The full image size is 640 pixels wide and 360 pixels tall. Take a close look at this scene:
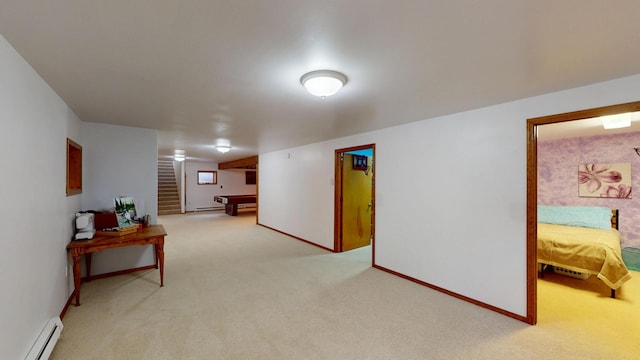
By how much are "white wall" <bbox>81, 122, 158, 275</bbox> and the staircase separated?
671 cm

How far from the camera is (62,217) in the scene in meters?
2.57

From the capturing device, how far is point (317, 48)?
1567 mm

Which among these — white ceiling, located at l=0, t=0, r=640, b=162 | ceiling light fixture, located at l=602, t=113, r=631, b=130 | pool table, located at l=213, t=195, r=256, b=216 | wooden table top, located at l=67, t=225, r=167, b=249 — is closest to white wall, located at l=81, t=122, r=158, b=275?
wooden table top, located at l=67, t=225, r=167, b=249

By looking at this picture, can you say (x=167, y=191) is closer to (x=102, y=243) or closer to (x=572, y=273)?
(x=102, y=243)

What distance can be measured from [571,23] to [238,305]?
3.33 metres

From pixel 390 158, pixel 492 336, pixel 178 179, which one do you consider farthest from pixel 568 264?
pixel 178 179

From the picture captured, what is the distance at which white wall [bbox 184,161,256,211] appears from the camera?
10297mm

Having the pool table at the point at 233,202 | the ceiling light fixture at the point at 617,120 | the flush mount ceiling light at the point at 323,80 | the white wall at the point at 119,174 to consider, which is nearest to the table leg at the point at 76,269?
the white wall at the point at 119,174

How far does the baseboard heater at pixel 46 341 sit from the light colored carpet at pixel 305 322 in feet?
0.47

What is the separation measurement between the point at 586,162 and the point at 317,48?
18.2ft

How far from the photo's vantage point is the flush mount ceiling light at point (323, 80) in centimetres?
189

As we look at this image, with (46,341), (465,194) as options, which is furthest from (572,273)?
(46,341)

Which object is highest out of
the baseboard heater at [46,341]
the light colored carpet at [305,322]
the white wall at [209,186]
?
the white wall at [209,186]

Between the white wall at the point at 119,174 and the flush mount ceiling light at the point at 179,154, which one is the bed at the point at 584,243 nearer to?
the white wall at the point at 119,174
